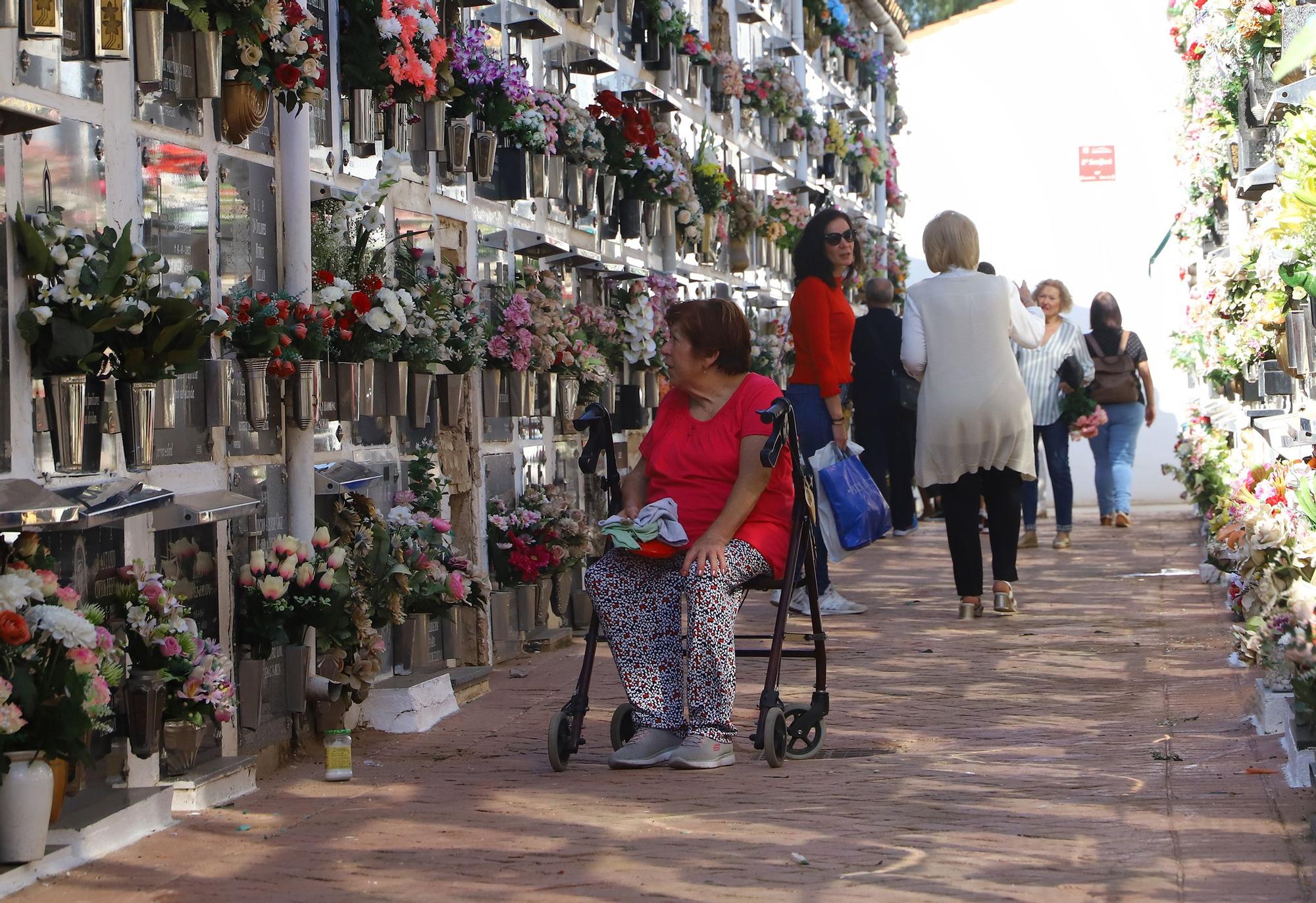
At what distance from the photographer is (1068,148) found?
2127cm

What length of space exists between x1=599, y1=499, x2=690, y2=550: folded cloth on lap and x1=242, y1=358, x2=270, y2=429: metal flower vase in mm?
1101

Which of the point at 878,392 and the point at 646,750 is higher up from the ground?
the point at 878,392

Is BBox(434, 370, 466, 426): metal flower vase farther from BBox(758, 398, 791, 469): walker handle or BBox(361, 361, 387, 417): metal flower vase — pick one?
BBox(758, 398, 791, 469): walker handle

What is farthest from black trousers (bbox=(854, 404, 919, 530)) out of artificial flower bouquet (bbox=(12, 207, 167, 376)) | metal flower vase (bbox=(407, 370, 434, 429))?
artificial flower bouquet (bbox=(12, 207, 167, 376))

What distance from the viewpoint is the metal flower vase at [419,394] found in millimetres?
6848

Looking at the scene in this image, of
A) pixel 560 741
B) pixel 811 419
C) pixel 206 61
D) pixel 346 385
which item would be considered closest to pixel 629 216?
pixel 811 419

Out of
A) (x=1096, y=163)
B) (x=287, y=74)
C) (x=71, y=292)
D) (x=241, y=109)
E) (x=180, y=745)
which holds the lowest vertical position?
(x=180, y=745)

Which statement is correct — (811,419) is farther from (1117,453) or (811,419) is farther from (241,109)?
(1117,453)

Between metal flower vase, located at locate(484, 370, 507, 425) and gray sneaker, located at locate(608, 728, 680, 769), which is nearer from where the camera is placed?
gray sneaker, located at locate(608, 728, 680, 769)

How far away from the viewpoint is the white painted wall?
2050 centimetres

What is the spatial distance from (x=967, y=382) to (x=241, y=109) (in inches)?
164

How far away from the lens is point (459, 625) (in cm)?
773

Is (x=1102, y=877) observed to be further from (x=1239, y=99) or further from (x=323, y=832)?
(x=1239, y=99)

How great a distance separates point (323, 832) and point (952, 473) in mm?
4580
